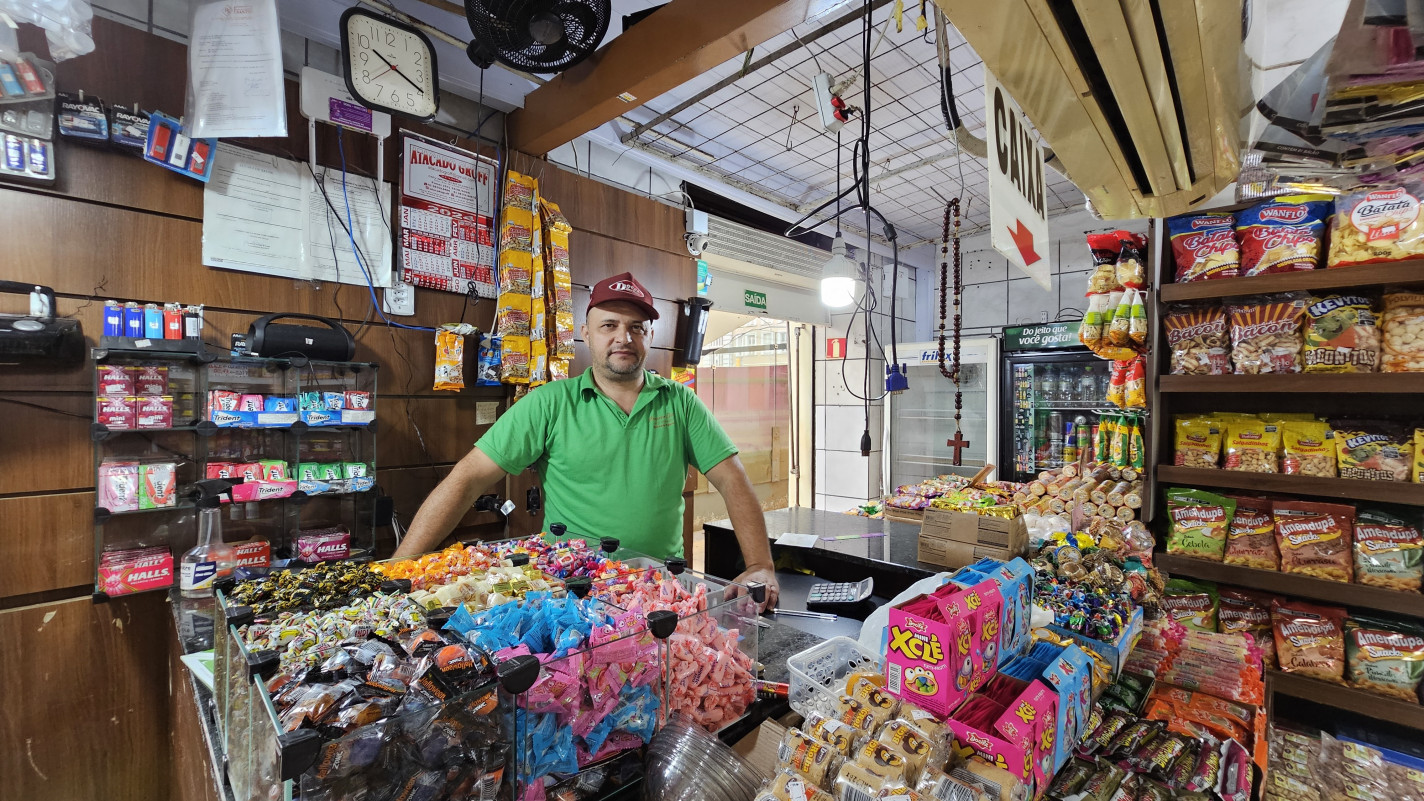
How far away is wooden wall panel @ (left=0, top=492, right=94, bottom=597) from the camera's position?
1.81m

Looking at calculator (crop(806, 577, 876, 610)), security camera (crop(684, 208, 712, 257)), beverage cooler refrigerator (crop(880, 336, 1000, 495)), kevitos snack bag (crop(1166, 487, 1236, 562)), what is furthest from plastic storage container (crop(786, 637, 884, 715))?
beverage cooler refrigerator (crop(880, 336, 1000, 495))

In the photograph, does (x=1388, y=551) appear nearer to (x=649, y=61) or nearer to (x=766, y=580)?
(x=766, y=580)

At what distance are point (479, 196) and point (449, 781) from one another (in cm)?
275

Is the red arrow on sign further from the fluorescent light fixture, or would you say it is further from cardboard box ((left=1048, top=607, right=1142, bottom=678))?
the fluorescent light fixture

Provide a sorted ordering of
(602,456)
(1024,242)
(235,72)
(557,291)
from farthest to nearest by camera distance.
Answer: (557,291), (602,456), (235,72), (1024,242)

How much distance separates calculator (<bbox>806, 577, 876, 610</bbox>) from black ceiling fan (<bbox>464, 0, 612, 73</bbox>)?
2108 mm

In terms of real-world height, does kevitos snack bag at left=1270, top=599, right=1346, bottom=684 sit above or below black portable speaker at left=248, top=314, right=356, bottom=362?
below

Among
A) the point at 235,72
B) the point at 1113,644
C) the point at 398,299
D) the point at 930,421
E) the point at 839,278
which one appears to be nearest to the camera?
the point at 1113,644

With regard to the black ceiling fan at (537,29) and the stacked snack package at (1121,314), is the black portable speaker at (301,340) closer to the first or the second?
the black ceiling fan at (537,29)

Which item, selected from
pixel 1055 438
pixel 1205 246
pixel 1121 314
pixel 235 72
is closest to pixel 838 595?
pixel 1121 314

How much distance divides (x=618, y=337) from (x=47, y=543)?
195 cm

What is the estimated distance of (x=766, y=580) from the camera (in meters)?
1.73

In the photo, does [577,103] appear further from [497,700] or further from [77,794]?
[77,794]

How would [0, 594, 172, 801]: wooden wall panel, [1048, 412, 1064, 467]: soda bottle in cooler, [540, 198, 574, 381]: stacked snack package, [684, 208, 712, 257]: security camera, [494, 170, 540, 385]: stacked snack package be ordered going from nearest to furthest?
1. [0, 594, 172, 801]: wooden wall panel
2. [494, 170, 540, 385]: stacked snack package
3. [540, 198, 574, 381]: stacked snack package
4. [684, 208, 712, 257]: security camera
5. [1048, 412, 1064, 467]: soda bottle in cooler
